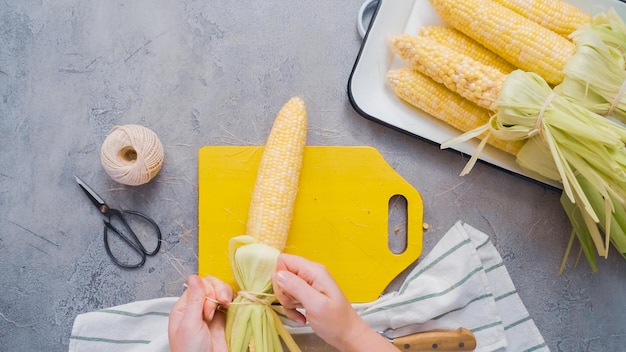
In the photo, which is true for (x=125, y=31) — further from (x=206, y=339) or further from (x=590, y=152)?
(x=590, y=152)

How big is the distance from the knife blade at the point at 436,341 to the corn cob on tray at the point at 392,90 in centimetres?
41

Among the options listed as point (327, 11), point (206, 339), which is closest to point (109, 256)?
point (206, 339)

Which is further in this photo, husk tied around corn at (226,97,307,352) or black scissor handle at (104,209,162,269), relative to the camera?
black scissor handle at (104,209,162,269)

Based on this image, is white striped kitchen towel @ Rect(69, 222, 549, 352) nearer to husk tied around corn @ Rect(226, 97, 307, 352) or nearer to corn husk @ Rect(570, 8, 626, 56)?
husk tied around corn @ Rect(226, 97, 307, 352)

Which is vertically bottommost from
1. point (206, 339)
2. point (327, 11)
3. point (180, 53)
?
point (206, 339)

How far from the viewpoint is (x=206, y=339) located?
1135mm

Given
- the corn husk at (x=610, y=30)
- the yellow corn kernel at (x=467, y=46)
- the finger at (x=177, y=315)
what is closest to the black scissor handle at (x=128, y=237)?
the finger at (x=177, y=315)

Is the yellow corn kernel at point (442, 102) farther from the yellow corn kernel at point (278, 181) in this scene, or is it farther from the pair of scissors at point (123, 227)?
the pair of scissors at point (123, 227)

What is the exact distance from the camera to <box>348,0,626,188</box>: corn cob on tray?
1.36 meters

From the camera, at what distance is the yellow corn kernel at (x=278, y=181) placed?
126 cm

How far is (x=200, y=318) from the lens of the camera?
1.16 meters

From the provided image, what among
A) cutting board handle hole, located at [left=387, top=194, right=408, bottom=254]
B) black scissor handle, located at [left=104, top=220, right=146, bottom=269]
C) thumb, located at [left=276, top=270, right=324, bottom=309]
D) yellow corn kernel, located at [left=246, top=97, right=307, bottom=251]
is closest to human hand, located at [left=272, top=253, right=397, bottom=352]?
thumb, located at [left=276, top=270, right=324, bottom=309]

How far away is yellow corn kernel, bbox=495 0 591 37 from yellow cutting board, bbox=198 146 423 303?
17.9 inches

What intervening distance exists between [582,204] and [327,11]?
0.76 metres
